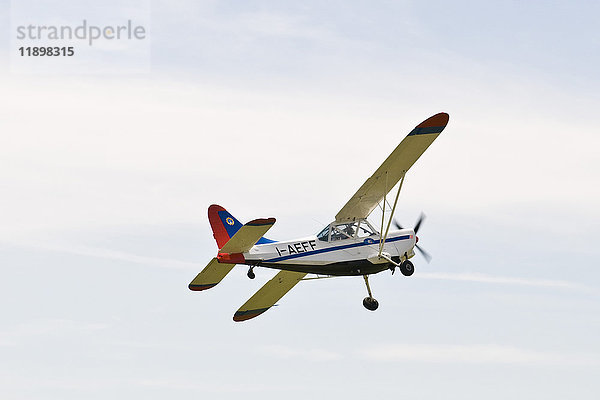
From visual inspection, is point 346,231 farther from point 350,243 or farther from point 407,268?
point 407,268

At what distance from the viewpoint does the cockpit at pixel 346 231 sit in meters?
31.4

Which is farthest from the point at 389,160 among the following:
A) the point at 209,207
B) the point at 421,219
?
the point at 209,207

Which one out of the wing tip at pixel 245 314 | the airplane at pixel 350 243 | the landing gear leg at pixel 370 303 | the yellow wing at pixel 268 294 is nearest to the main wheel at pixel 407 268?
the airplane at pixel 350 243

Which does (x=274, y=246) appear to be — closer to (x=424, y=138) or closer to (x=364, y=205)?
(x=364, y=205)

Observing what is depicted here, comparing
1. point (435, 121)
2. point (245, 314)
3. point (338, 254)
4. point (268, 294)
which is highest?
point (435, 121)

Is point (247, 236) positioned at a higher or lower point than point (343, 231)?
lower

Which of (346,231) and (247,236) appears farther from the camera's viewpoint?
(346,231)

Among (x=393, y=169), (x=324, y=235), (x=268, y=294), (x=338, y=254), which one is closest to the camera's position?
(x=393, y=169)

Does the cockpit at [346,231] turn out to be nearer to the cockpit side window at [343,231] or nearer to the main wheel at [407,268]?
the cockpit side window at [343,231]

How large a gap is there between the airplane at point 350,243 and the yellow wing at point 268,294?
313 cm

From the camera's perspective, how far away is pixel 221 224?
31719 millimetres

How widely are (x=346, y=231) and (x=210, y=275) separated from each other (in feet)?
13.3

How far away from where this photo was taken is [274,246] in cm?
3078

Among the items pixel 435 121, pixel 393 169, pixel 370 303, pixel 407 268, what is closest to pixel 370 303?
pixel 370 303
